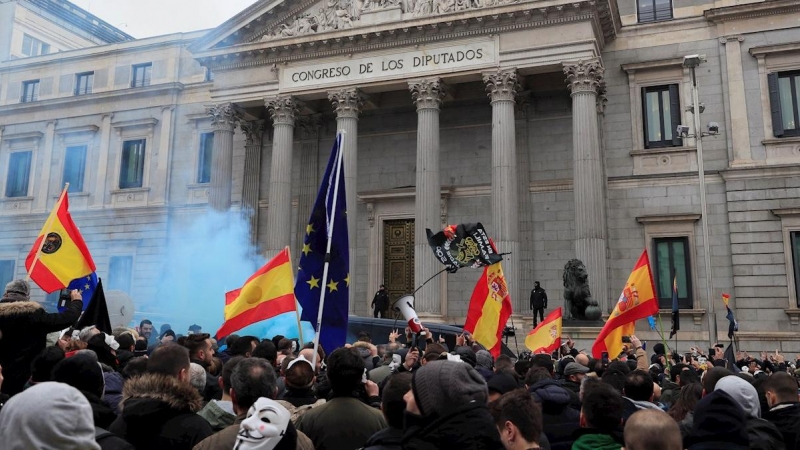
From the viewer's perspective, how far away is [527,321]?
1014 inches

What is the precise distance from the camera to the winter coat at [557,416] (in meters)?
4.91

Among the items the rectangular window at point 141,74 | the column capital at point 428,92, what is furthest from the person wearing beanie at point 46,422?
the rectangular window at point 141,74

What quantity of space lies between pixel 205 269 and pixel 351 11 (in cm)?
1271

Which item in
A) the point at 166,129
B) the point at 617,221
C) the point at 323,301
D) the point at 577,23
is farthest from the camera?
the point at 166,129

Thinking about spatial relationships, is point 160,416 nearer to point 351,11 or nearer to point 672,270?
point 672,270

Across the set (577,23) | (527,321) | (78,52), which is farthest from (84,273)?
(78,52)

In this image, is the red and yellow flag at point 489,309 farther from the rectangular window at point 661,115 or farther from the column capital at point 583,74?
the rectangular window at point 661,115

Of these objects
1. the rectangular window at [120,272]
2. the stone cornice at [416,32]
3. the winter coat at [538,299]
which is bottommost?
the winter coat at [538,299]

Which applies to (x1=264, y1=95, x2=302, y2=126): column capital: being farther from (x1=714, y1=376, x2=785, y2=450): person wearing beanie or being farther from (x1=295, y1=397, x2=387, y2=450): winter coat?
(x1=714, y1=376, x2=785, y2=450): person wearing beanie

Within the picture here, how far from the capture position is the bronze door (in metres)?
30.1

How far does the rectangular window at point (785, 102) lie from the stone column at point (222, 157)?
22275mm

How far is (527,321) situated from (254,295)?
17.3 m

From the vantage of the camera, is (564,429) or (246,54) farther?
(246,54)

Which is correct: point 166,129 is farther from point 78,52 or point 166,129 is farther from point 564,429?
point 564,429
